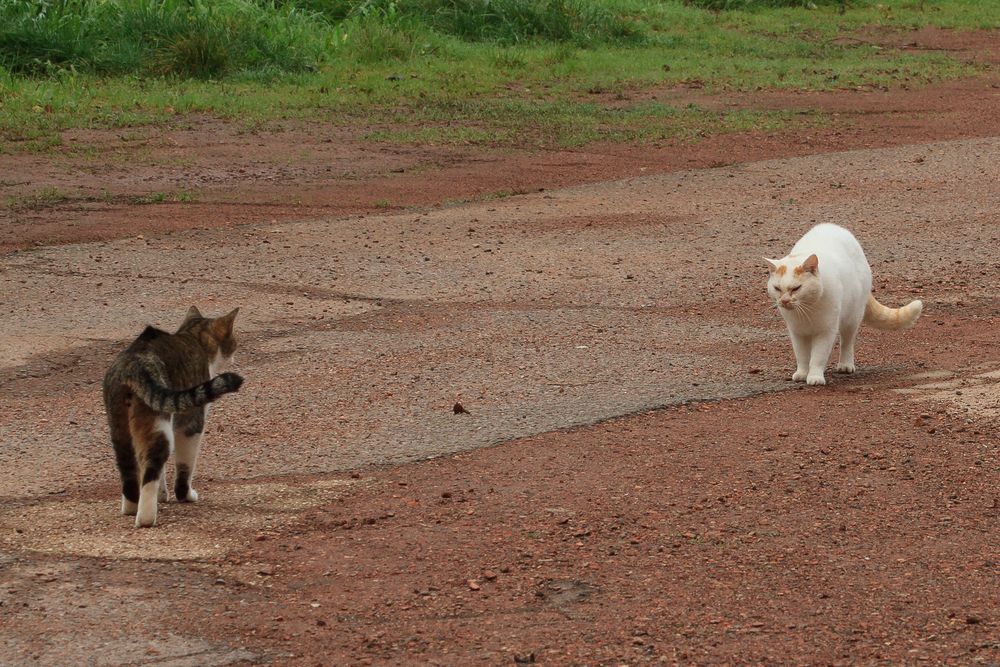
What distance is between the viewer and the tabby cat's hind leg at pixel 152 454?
546 centimetres

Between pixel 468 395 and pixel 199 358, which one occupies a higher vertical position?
pixel 199 358

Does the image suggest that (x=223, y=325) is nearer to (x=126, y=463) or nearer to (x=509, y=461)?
(x=126, y=463)

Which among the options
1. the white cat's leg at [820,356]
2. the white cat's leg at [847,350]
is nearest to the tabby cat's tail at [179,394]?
the white cat's leg at [820,356]

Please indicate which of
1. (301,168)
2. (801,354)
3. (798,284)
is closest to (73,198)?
(301,168)

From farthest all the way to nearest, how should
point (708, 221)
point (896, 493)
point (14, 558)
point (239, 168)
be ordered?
point (239, 168) → point (708, 221) → point (896, 493) → point (14, 558)

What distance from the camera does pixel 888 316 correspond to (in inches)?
318

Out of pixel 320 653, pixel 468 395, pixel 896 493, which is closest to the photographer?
pixel 320 653

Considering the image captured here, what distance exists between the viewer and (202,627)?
15.6ft

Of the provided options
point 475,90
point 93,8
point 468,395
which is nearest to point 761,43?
point 475,90

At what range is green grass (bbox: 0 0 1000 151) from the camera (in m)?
15.6

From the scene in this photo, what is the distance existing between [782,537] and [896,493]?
2.25 feet

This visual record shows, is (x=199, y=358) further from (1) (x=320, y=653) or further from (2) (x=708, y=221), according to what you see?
(2) (x=708, y=221)

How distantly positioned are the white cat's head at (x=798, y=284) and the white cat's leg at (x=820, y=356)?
7.5 inches

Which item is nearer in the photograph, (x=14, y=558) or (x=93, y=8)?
(x=14, y=558)
